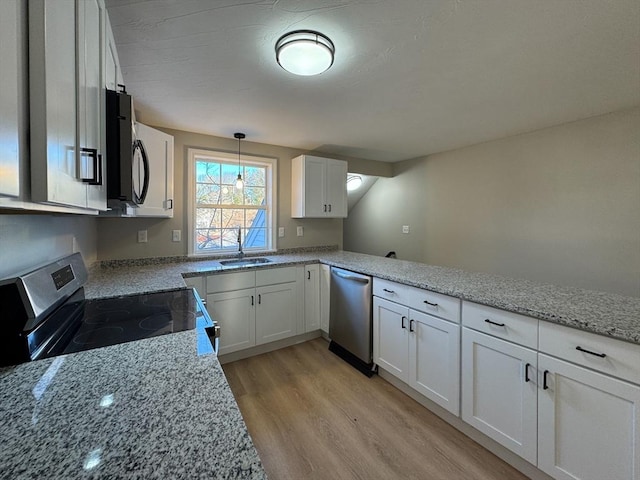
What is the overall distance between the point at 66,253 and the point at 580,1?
9.44 ft

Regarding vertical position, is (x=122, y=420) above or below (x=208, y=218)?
below

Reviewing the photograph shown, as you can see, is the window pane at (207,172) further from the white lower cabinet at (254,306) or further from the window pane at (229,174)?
the white lower cabinet at (254,306)

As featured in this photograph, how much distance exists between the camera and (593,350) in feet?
3.81

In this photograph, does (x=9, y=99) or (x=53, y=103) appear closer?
(x=9, y=99)

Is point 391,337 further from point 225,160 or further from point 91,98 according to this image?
point 225,160

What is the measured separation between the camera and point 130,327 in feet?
3.80

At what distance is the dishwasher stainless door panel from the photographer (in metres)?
2.39

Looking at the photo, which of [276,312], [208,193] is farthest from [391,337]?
[208,193]

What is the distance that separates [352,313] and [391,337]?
0.47 m

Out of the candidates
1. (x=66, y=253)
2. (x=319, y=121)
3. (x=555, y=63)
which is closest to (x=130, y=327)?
(x=66, y=253)

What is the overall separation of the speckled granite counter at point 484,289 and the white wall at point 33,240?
318 mm

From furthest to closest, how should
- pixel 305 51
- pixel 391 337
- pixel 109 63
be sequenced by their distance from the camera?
pixel 391 337 → pixel 305 51 → pixel 109 63

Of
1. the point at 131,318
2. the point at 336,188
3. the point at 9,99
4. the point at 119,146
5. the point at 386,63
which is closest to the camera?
the point at 9,99

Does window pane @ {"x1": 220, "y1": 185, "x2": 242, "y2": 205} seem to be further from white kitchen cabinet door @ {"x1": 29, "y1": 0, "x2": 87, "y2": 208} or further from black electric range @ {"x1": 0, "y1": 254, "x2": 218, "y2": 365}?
Result: white kitchen cabinet door @ {"x1": 29, "y1": 0, "x2": 87, "y2": 208}
